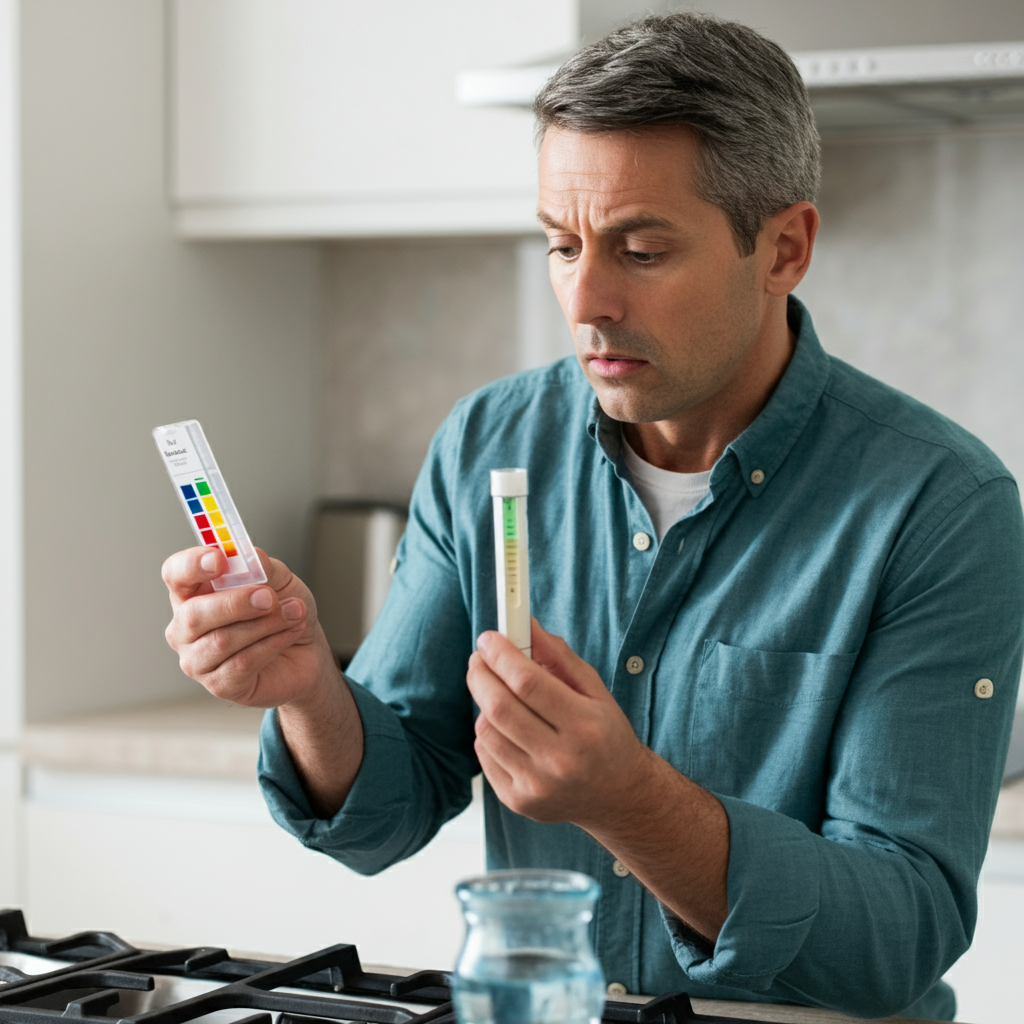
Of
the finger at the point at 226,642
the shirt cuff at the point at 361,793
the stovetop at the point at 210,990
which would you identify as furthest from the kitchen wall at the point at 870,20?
the stovetop at the point at 210,990

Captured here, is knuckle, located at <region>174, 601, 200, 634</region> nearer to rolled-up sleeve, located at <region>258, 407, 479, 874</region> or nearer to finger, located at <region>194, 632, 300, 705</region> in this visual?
finger, located at <region>194, 632, 300, 705</region>

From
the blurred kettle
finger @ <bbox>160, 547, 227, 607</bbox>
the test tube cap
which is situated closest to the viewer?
the test tube cap

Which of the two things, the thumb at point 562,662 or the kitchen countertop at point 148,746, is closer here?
the thumb at point 562,662

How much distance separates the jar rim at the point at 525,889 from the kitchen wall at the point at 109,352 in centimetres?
162

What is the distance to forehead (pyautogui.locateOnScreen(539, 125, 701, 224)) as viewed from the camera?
1086 mm

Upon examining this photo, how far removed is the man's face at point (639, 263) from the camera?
109 centimetres

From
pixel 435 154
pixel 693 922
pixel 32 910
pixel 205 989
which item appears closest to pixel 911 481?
pixel 693 922

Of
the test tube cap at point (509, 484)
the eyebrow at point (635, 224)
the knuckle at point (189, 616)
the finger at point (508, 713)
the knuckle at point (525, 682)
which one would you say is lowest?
the finger at point (508, 713)

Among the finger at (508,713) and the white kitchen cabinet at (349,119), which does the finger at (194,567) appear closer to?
the finger at (508,713)

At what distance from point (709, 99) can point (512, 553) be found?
45cm

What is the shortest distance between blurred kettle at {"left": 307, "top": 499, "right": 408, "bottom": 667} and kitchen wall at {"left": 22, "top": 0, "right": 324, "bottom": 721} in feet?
0.57

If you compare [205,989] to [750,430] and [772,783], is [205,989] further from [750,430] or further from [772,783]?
[750,430]

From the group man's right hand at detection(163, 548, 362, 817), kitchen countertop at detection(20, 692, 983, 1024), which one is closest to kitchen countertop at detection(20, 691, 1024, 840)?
kitchen countertop at detection(20, 692, 983, 1024)

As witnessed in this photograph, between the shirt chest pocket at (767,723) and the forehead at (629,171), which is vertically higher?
the forehead at (629,171)
